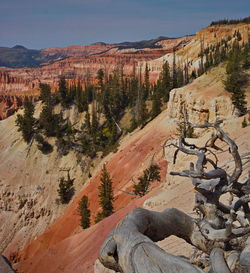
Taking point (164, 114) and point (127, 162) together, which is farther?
point (164, 114)

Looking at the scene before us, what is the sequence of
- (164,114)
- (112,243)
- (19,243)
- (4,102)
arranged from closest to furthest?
(112,243) < (19,243) < (164,114) < (4,102)

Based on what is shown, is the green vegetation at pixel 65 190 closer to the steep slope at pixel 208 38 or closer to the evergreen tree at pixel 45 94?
the evergreen tree at pixel 45 94

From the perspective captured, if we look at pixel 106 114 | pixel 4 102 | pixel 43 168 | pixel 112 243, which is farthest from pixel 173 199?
pixel 4 102

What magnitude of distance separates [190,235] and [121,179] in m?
35.4

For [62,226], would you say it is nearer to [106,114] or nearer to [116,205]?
[116,205]

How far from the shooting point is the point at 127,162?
41375 mm

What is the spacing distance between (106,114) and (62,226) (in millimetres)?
25241

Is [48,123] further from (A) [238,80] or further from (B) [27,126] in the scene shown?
(A) [238,80]

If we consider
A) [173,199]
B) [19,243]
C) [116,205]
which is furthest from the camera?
[19,243]

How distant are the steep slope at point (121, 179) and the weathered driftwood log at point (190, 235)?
18488 millimetres

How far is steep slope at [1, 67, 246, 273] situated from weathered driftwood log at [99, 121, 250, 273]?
18.5 meters

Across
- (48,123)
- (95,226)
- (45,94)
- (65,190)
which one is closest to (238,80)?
(95,226)

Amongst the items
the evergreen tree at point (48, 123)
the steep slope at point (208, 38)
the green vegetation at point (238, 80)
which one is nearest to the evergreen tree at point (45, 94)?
the evergreen tree at point (48, 123)

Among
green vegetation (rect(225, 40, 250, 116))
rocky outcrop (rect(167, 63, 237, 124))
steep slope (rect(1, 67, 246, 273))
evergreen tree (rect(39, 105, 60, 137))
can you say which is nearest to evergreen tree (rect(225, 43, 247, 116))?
green vegetation (rect(225, 40, 250, 116))
